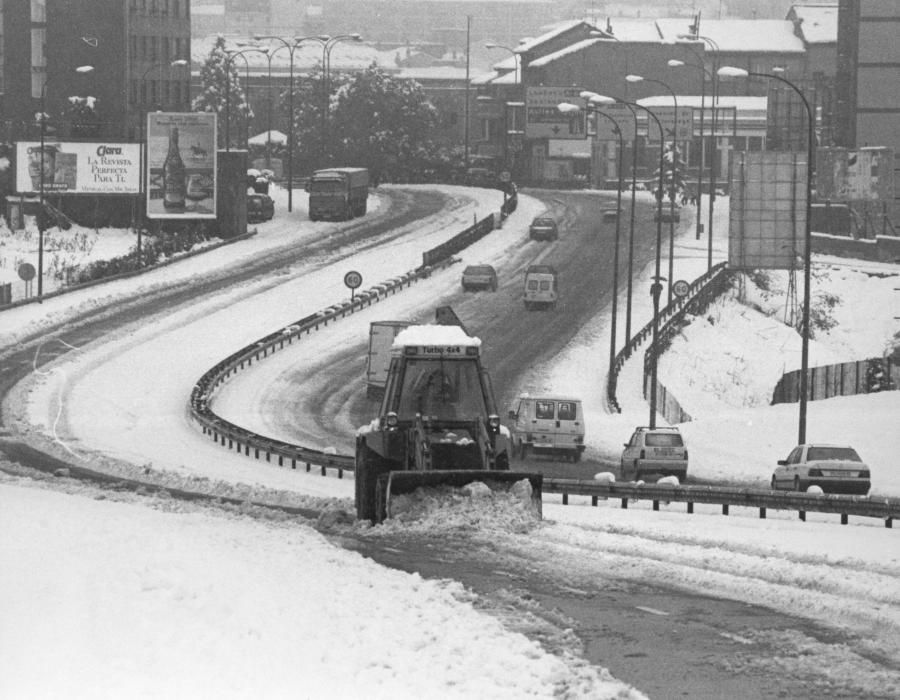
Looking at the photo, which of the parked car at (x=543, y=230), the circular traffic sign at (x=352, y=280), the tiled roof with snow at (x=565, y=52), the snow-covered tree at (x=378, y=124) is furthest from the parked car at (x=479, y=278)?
the tiled roof with snow at (x=565, y=52)

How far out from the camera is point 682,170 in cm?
13562

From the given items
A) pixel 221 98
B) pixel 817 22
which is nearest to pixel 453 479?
pixel 221 98

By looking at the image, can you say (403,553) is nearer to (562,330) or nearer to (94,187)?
(562,330)

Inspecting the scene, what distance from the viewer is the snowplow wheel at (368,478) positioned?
1133 inches

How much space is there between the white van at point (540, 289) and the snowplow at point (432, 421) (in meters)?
53.1

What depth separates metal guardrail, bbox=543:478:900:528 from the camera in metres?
32.3

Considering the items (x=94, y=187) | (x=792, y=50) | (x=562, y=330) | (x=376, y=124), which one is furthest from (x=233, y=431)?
(x=792, y=50)

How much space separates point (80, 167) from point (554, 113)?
54014mm

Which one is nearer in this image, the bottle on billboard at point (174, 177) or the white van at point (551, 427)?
the white van at point (551, 427)

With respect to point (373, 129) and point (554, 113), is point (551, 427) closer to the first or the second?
point (554, 113)

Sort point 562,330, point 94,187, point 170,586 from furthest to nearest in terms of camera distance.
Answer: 1. point 94,187
2. point 562,330
3. point 170,586

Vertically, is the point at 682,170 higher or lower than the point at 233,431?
higher

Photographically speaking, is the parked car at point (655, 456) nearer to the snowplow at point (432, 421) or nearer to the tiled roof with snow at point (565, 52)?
the snowplow at point (432, 421)

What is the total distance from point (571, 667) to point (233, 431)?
3291 centimetres
